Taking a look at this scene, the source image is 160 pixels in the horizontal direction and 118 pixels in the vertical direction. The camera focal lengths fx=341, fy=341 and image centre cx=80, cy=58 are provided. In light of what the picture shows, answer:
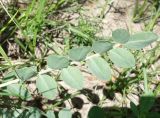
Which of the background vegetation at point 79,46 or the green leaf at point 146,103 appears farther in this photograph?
the background vegetation at point 79,46

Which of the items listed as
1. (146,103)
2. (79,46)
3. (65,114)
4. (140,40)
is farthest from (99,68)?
(79,46)

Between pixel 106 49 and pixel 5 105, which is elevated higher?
pixel 106 49

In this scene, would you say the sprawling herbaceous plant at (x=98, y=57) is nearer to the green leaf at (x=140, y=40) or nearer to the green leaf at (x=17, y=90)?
the green leaf at (x=140, y=40)

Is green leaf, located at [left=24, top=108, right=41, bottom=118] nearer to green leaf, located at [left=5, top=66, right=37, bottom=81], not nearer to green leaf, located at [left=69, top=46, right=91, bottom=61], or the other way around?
green leaf, located at [left=5, top=66, right=37, bottom=81]

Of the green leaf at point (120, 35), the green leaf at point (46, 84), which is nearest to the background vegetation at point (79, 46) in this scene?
the green leaf at point (46, 84)

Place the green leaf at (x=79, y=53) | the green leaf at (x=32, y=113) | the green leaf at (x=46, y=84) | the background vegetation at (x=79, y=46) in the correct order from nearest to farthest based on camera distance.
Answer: the green leaf at (x=79, y=53) → the green leaf at (x=46, y=84) → the green leaf at (x=32, y=113) → the background vegetation at (x=79, y=46)

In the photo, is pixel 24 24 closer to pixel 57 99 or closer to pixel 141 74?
pixel 57 99

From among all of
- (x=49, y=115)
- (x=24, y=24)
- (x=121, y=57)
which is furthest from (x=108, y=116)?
(x=121, y=57)
